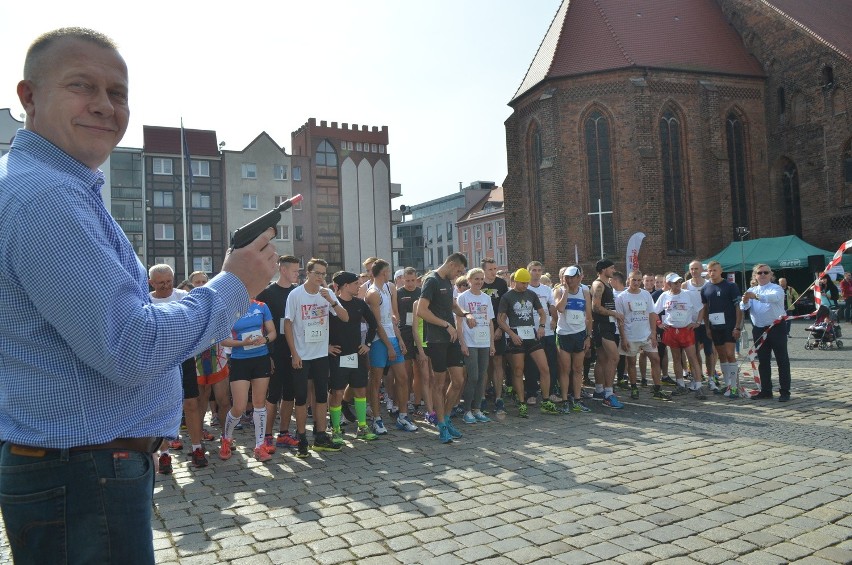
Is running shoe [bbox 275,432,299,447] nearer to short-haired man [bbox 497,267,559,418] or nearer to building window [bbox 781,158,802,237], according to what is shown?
short-haired man [bbox 497,267,559,418]

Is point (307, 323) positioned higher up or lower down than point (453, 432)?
higher up

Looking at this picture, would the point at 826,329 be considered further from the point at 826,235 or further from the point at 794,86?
the point at 794,86

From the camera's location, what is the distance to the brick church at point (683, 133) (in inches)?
1331

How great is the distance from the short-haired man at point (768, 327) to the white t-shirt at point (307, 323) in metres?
6.88

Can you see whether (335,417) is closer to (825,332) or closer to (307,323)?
(307,323)

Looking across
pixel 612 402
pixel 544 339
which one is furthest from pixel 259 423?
pixel 612 402

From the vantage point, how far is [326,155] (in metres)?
55.8

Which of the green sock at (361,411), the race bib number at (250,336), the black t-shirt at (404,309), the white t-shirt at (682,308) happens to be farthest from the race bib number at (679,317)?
the race bib number at (250,336)

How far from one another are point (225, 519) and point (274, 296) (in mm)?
3675

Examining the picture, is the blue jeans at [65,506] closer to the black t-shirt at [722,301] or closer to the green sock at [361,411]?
the green sock at [361,411]

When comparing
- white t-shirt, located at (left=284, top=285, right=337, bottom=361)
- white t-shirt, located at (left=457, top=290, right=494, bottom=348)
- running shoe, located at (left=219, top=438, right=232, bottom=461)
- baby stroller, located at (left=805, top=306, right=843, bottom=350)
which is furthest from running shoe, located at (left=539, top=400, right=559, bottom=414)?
baby stroller, located at (left=805, top=306, right=843, bottom=350)

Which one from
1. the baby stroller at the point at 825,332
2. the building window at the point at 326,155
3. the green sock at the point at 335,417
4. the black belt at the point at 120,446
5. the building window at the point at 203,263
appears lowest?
the green sock at the point at 335,417

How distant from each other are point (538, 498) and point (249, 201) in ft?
162

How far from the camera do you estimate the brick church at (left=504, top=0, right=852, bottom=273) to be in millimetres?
33812
